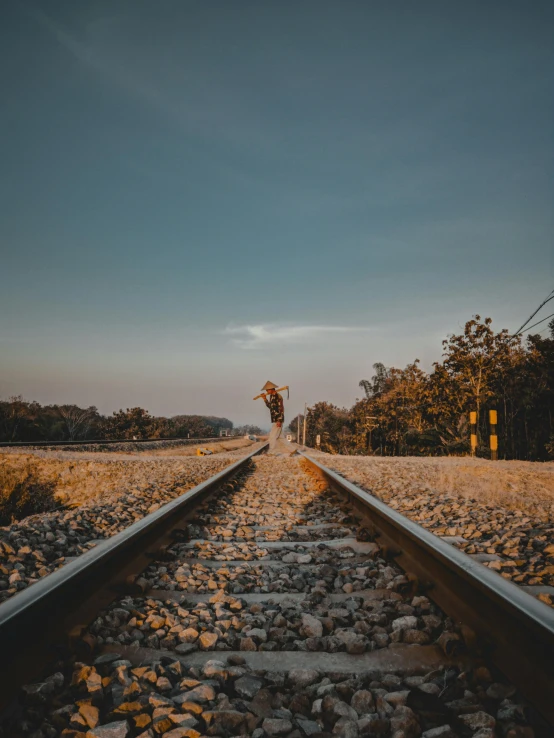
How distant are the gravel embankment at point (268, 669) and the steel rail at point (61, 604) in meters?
0.07

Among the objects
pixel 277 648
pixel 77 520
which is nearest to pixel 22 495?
pixel 77 520

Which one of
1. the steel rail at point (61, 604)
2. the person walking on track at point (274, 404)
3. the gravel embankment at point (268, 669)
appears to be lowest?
the gravel embankment at point (268, 669)

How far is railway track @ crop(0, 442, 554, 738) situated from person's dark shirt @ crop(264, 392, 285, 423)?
11249 millimetres

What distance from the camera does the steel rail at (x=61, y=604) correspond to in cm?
140

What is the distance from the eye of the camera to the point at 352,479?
7422 millimetres

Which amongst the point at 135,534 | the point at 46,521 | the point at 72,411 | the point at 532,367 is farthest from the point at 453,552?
the point at 72,411

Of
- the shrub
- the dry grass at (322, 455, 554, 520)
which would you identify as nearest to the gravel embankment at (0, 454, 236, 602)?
the shrub

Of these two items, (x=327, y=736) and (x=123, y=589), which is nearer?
(x=327, y=736)

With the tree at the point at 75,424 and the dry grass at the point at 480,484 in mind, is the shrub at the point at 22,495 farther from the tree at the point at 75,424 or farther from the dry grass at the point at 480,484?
the tree at the point at 75,424

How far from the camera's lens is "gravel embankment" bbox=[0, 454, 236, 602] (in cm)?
264

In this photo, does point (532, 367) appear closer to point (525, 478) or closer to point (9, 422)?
point (525, 478)

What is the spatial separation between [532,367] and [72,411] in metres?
32.2

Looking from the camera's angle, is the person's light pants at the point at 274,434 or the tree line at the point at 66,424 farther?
the tree line at the point at 66,424

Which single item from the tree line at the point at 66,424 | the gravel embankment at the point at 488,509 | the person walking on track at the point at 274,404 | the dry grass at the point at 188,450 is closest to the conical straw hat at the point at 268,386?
the person walking on track at the point at 274,404
